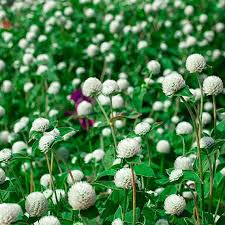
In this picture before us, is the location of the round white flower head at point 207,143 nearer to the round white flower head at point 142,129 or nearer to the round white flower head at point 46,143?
the round white flower head at point 142,129

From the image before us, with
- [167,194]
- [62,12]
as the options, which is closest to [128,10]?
[62,12]

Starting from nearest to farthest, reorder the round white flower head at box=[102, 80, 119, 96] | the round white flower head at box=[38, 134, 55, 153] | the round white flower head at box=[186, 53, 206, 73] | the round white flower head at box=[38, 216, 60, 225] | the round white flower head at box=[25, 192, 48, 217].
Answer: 1. the round white flower head at box=[38, 216, 60, 225]
2. the round white flower head at box=[25, 192, 48, 217]
3. the round white flower head at box=[38, 134, 55, 153]
4. the round white flower head at box=[186, 53, 206, 73]
5. the round white flower head at box=[102, 80, 119, 96]

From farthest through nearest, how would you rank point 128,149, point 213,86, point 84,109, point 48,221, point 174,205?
point 84,109 → point 213,86 → point 174,205 → point 128,149 → point 48,221

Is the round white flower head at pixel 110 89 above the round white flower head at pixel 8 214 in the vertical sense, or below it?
below

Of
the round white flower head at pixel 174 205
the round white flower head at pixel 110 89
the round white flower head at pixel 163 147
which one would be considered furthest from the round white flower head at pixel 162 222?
the round white flower head at pixel 163 147

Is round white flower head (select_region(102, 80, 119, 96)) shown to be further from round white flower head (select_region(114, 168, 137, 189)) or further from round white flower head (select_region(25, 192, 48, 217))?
round white flower head (select_region(25, 192, 48, 217))

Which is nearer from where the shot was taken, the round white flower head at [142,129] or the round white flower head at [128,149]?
the round white flower head at [128,149]

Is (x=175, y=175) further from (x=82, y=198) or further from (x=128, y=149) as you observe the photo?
(x=82, y=198)

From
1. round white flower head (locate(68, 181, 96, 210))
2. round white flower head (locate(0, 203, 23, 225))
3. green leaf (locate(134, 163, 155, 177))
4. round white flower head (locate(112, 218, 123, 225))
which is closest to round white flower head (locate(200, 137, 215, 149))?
green leaf (locate(134, 163, 155, 177))

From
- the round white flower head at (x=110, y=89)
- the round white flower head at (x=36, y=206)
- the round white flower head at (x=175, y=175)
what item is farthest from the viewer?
the round white flower head at (x=110, y=89)

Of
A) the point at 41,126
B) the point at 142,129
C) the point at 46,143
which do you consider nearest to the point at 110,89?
the point at 142,129

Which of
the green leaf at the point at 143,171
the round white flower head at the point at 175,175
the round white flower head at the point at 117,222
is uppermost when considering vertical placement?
the green leaf at the point at 143,171
